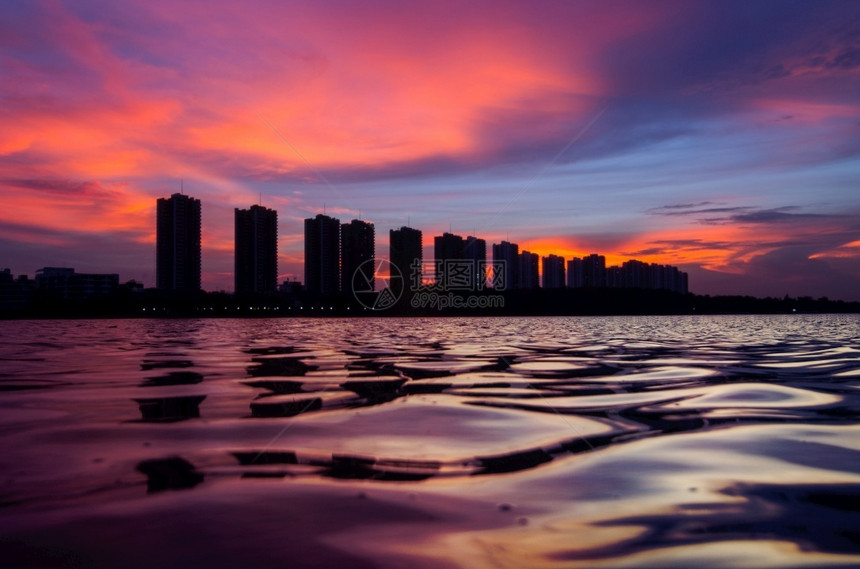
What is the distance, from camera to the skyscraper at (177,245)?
116 metres

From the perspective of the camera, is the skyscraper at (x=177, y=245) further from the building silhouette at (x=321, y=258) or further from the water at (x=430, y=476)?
the water at (x=430, y=476)

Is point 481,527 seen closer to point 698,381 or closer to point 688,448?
point 688,448

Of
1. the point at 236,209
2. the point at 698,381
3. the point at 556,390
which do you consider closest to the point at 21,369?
the point at 556,390

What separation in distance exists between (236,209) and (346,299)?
108 feet

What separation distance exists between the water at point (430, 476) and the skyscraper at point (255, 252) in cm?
11767

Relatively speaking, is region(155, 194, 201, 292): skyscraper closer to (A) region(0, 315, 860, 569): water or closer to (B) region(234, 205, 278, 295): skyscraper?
(B) region(234, 205, 278, 295): skyscraper

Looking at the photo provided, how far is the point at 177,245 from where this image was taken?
117625mm

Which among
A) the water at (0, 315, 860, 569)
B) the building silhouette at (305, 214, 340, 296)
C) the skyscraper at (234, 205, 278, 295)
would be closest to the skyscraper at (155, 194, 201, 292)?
the skyscraper at (234, 205, 278, 295)

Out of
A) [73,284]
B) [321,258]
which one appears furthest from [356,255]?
[73,284]

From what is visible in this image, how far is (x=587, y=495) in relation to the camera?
10.5 ft

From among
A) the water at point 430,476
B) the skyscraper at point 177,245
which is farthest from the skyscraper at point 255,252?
the water at point 430,476

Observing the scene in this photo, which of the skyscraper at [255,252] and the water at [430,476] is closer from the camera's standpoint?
the water at [430,476]

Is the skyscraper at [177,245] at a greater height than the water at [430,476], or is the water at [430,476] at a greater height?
the skyscraper at [177,245]

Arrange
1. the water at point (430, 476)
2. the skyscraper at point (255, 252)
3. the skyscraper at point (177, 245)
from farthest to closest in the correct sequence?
the skyscraper at point (255, 252) → the skyscraper at point (177, 245) → the water at point (430, 476)
